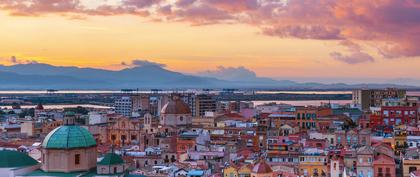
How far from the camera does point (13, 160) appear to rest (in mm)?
36625

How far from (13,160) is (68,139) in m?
3.24

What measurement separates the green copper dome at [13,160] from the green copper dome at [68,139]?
1.64m

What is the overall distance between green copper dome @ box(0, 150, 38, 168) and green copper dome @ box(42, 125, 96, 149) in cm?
164

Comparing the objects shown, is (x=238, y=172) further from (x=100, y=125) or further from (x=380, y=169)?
(x=100, y=125)

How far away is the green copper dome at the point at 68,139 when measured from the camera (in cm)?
3603

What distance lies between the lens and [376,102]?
11481 cm

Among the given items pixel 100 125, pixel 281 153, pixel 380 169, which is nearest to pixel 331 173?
pixel 380 169

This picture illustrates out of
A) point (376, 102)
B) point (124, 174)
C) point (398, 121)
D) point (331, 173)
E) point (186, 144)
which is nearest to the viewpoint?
point (124, 174)

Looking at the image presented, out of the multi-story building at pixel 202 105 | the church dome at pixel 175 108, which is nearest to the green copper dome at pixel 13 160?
A: the church dome at pixel 175 108

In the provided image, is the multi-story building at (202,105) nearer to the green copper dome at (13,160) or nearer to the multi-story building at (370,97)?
the multi-story building at (370,97)

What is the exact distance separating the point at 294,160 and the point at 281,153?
1796 mm

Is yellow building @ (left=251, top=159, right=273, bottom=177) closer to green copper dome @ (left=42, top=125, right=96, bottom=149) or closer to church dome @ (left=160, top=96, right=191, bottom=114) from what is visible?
green copper dome @ (left=42, top=125, right=96, bottom=149)

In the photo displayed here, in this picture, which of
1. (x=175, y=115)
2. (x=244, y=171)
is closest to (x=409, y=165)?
(x=244, y=171)

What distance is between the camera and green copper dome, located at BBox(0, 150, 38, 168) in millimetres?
36281
